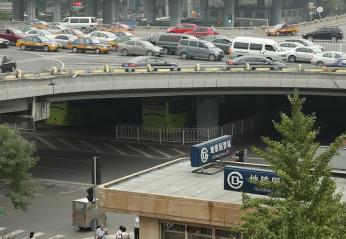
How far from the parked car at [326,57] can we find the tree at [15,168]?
26.2 meters

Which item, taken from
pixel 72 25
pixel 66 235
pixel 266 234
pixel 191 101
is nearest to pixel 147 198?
pixel 266 234

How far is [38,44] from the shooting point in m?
63.0

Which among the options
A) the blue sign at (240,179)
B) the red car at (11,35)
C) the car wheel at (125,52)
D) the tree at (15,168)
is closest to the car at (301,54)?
the car wheel at (125,52)

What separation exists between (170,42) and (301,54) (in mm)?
10475

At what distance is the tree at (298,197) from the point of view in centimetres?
1444

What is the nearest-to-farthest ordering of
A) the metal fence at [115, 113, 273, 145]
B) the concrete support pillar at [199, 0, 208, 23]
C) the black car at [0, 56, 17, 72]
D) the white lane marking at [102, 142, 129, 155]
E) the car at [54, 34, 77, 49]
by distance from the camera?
the black car at [0, 56, 17, 72], the white lane marking at [102, 142, 129, 155], the metal fence at [115, 113, 273, 145], the car at [54, 34, 77, 49], the concrete support pillar at [199, 0, 208, 23]

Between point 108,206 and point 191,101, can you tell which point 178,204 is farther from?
point 191,101

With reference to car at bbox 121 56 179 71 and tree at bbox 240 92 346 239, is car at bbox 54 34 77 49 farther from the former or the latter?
tree at bbox 240 92 346 239

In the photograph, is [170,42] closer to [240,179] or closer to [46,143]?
[46,143]

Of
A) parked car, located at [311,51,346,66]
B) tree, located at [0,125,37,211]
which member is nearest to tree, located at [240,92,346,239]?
tree, located at [0,125,37,211]

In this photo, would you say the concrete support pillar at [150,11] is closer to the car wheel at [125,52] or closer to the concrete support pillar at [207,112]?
the car wheel at [125,52]

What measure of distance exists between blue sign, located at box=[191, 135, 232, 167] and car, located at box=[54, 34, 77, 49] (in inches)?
1643

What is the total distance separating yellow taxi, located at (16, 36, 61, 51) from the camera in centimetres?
6278

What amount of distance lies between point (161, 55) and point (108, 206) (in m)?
40.1
